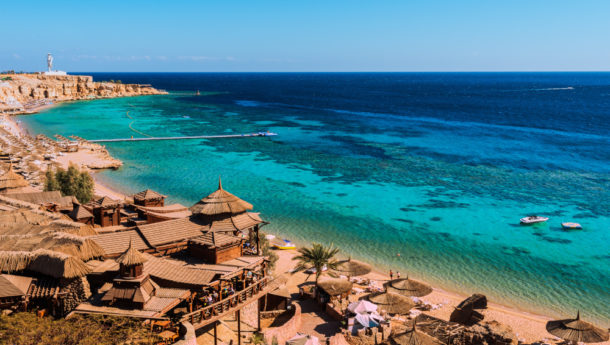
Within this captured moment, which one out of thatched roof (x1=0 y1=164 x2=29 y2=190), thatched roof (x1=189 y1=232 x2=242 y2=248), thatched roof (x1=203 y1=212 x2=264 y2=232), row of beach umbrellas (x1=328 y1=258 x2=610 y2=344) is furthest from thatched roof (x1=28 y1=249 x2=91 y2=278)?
thatched roof (x1=0 y1=164 x2=29 y2=190)

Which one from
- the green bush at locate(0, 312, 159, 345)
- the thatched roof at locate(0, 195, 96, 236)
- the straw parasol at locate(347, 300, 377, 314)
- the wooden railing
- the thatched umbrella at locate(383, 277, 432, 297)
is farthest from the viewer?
the thatched umbrella at locate(383, 277, 432, 297)

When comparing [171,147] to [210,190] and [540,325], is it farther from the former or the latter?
[540,325]

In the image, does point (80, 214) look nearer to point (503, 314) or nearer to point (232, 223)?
point (232, 223)

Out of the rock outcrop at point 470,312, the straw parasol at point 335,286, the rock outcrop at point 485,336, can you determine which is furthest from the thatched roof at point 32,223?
the rock outcrop at point 470,312

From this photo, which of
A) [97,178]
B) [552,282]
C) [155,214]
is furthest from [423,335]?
[97,178]

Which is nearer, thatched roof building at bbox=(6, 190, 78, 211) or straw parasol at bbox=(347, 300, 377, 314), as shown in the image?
straw parasol at bbox=(347, 300, 377, 314)

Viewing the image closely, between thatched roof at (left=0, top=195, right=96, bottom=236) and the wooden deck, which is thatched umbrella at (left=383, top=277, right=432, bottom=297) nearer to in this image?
the wooden deck

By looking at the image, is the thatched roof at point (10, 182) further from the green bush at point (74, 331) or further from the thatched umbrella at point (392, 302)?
the thatched umbrella at point (392, 302)
